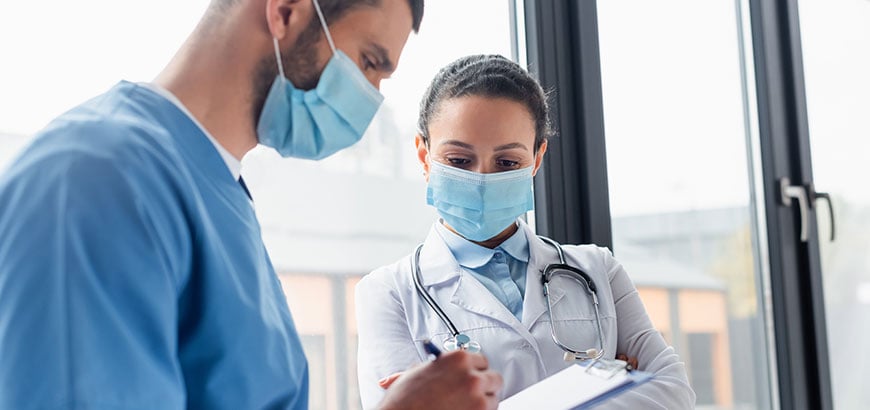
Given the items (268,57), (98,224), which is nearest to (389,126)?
(268,57)

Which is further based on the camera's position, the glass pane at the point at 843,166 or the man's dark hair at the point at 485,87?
the glass pane at the point at 843,166

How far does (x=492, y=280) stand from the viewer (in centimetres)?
179

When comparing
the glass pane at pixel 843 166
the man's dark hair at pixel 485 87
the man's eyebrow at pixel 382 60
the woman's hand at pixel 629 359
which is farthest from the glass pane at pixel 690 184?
the man's eyebrow at pixel 382 60

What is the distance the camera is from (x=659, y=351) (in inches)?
68.1

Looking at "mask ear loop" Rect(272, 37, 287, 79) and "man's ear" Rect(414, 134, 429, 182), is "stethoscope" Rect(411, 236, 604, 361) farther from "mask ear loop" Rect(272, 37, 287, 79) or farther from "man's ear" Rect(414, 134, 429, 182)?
"mask ear loop" Rect(272, 37, 287, 79)

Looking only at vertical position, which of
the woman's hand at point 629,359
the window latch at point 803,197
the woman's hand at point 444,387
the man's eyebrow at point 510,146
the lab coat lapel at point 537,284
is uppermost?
the man's eyebrow at point 510,146

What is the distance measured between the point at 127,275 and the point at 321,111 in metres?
0.38

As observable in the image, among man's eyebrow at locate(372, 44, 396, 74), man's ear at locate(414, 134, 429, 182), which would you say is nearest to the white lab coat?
man's ear at locate(414, 134, 429, 182)

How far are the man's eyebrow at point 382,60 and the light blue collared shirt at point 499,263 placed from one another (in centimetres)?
65

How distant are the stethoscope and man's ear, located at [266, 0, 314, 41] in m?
0.66

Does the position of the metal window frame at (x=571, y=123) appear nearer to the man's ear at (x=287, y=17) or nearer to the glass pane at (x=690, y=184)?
the glass pane at (x=690, y=184)

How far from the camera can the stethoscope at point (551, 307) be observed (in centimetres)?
157

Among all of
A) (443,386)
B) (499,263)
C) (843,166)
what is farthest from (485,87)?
(843,166)

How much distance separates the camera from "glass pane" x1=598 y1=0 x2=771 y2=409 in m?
2.61
